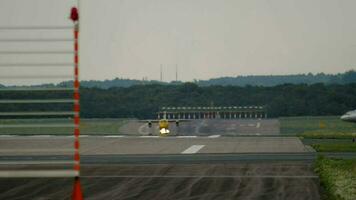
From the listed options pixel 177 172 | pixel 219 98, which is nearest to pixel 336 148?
pixel 177 172

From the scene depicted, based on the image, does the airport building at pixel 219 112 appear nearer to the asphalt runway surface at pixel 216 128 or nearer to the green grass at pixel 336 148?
the asphalt runway surface at pixel 216 128

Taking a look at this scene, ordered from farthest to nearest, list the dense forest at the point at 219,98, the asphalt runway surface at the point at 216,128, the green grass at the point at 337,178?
the dense forest at the point at 219,98 → the asphalt runway surface at the point at 216,128 → the green grass at the point at 337,178

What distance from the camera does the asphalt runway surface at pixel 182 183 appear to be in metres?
16.2

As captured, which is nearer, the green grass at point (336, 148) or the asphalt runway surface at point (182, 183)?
the asphalt runway surface at point (182, 183)

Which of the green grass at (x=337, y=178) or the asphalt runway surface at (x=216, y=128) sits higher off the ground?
the green grass at (x=337, y=178)

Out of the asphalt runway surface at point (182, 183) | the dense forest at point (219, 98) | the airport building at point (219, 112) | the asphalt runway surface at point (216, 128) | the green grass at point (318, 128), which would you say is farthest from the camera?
the airport building at point (219, 112)

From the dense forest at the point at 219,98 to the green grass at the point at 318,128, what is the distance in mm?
14112

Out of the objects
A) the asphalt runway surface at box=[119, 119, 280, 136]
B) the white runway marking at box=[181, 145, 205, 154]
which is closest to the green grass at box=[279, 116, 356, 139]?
the asphalt runway surface at box=[119, 119, 280, 136]

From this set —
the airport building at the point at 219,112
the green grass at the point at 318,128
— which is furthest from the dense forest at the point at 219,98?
the green grass at the point at 318,128

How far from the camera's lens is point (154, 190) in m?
17.1

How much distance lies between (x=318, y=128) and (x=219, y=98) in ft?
128

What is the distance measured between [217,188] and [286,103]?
66066mm

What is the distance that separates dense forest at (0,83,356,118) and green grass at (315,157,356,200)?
173 ft

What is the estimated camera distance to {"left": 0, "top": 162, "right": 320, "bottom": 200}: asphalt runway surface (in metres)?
16.2
